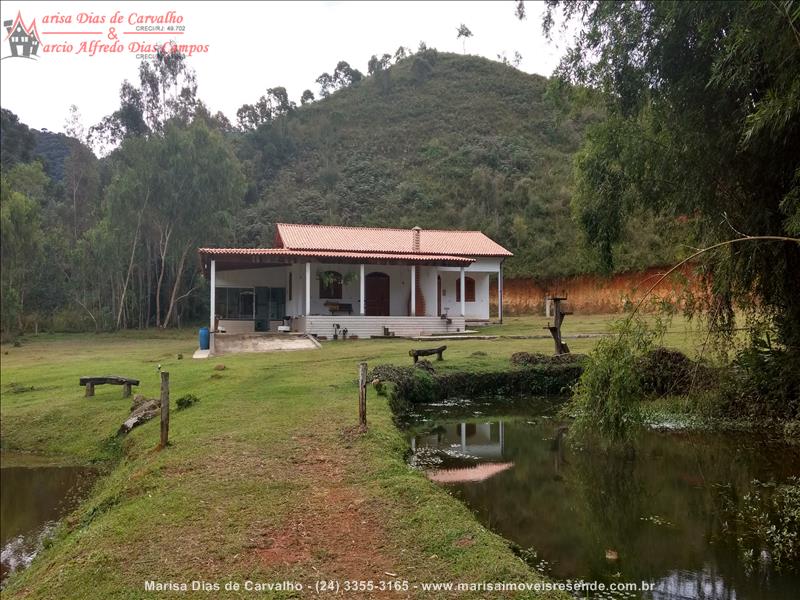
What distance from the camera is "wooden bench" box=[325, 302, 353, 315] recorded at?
24.9 m

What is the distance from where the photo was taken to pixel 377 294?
26469 millimetres

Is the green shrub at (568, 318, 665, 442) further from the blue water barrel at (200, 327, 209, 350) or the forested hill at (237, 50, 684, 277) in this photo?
the forested hill at (237, 50, 684, 277)

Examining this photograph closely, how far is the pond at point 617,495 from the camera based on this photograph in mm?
4895

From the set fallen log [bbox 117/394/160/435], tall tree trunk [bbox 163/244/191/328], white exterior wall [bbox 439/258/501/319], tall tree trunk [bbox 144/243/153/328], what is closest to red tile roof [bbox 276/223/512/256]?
white exterior wall [bbox 439/258/501/319]

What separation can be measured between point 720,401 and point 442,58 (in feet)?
270

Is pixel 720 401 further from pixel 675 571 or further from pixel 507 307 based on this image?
pixel 507 307

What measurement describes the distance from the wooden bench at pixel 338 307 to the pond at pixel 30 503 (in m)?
15.5

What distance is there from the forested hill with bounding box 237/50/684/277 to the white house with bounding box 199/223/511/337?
8.02 m

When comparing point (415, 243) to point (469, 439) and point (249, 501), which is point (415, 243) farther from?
point (249, 501)

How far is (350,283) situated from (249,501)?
2019cm

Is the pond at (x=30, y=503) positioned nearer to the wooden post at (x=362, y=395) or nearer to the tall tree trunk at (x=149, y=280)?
the wooden post at (x=362, y=395)

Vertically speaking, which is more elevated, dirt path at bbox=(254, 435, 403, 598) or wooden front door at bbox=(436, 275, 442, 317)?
wooden front door at bbox=(436, 275, 442, 317)

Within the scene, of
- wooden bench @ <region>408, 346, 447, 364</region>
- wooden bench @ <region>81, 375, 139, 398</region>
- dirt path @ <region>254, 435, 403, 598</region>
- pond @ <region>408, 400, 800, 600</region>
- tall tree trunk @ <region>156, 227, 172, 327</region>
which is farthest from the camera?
tall tree trunk @ <region>156, 227, 172, 327</region>

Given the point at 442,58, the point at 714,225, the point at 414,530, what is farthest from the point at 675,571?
the point at 442,58
